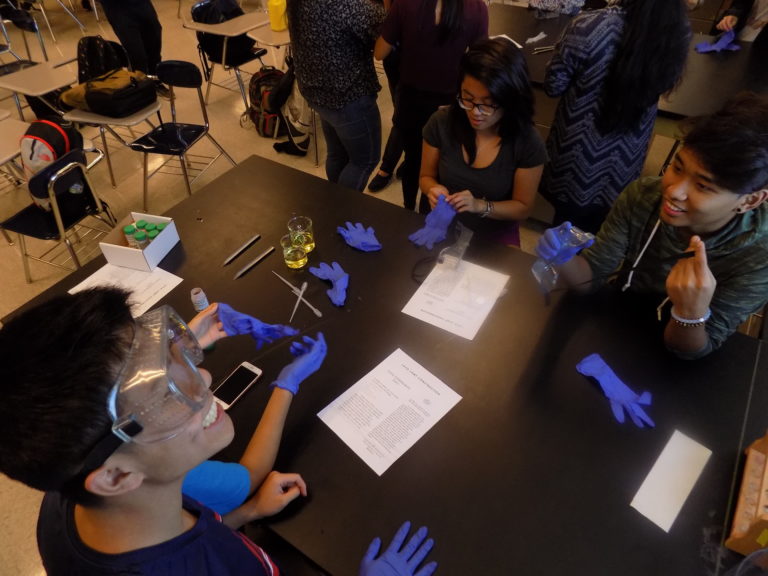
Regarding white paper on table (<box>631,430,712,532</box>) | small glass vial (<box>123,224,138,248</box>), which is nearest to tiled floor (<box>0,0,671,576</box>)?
small glass vial (<box>123,224,138,248</box>)

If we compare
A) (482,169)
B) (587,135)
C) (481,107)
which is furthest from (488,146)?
(587,135)

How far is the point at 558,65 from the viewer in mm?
1860

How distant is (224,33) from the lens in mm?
3227

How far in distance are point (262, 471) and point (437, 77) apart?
1.88m

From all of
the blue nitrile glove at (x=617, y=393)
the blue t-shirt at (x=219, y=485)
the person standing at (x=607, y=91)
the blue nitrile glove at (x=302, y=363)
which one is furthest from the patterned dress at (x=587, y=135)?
the blue t-shirt at (x=219, y=485)

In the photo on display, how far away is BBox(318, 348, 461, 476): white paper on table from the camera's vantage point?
104 centimetres

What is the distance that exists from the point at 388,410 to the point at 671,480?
626mm

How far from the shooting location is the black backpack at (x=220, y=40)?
11.5ft

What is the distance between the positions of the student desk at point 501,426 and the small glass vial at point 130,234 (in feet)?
0.42

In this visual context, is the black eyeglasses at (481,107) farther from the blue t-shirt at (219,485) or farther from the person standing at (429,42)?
the blue t-shirt at (219,485)

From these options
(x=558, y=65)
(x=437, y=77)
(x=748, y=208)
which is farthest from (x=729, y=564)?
(x=437, y=77)

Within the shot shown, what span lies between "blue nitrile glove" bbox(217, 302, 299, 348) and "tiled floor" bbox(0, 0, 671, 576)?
4.14ft

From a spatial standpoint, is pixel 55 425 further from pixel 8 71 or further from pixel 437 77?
pixel 8 71

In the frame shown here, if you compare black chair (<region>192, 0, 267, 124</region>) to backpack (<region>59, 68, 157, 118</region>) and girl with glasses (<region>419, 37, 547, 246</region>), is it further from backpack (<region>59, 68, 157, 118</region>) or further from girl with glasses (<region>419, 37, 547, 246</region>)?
girl with glasses (<region>419, 37, 547, 246</region>)
